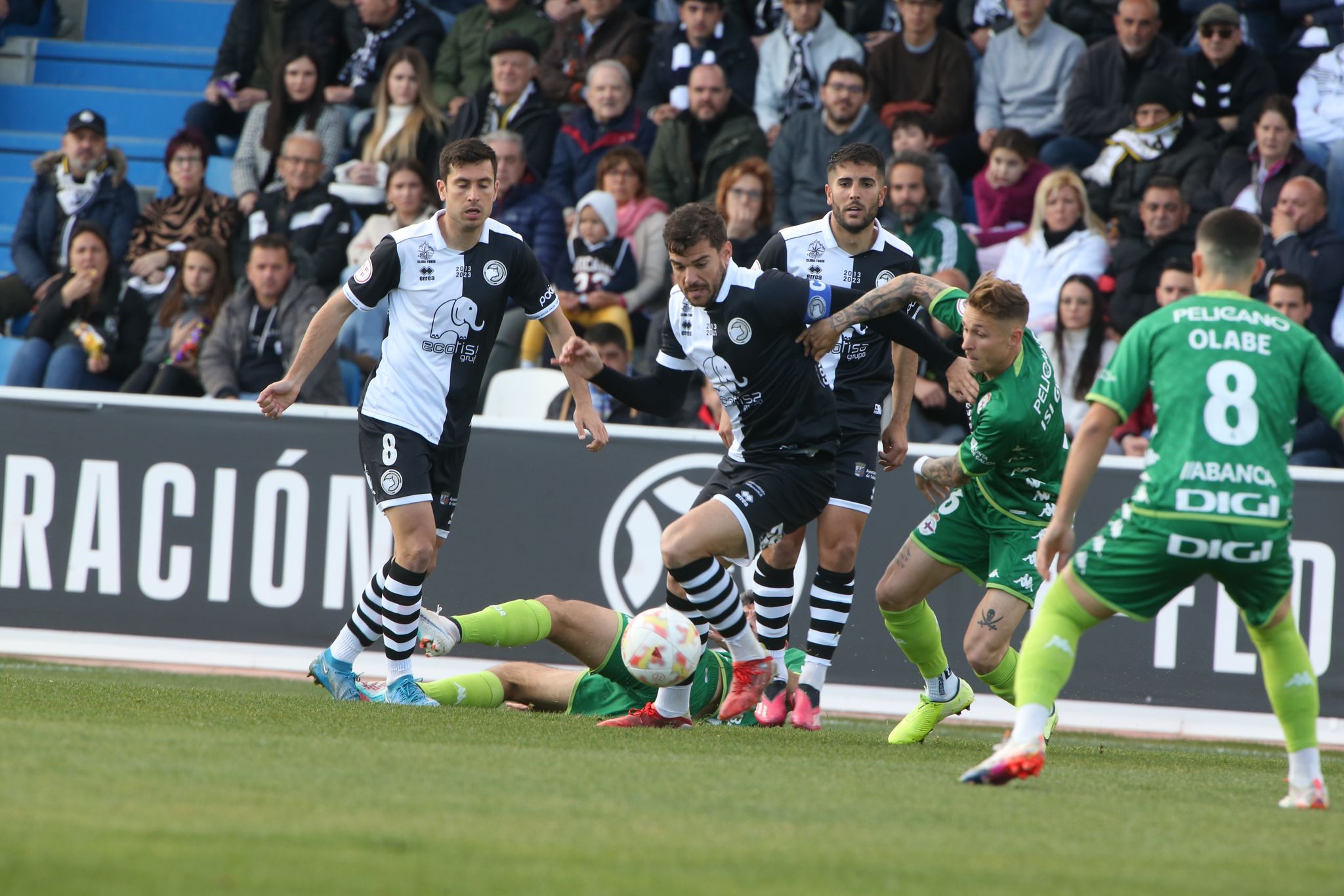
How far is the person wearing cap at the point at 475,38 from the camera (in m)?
14.4

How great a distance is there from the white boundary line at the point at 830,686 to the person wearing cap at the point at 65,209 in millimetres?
4622

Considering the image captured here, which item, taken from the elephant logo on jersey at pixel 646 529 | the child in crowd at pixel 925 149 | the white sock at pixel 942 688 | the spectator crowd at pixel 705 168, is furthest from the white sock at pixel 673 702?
the child in crowd at pixel 925 149

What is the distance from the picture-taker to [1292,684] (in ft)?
17.3

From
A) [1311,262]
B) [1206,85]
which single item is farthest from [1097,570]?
[1206,85]

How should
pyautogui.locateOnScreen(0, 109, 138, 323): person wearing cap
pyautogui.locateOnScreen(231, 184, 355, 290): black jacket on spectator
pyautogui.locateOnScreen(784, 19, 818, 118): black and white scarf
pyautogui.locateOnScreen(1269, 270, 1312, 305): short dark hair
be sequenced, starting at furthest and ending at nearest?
pyautogui.locateOnScreen(0, 109, 138, 323): person wearing cap, pyautogui.locateOnScreen(784, 19, 818, 118): black and white scarf, pyautogui.locateOnScreen(231, 184, 355, 290): black jacket on spectator, pyautogui.locateOnScreen(1269, 270, 1312, 305): short dark hair

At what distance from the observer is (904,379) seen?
7.91 meters

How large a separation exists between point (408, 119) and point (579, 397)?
21.8 feet

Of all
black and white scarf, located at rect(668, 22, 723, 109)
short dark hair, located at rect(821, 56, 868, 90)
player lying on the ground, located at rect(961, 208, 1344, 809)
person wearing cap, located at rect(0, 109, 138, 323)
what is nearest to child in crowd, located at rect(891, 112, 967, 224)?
short dark hair, located at rect(821, 56, 868, 90)

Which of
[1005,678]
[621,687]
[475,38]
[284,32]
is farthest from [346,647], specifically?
[284,32]

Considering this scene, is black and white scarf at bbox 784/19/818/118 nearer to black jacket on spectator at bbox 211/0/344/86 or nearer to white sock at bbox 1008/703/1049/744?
black jacket on spectator at bbox 211/0/344/86

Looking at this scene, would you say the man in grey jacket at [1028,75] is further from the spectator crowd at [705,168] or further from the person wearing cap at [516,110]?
the person wearing cap at [516,110]

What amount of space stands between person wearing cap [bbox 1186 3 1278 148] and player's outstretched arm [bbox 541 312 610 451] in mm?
6571

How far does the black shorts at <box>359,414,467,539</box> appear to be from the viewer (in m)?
7.46

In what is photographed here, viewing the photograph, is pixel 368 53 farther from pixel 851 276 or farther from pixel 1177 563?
pixel 1177 563
